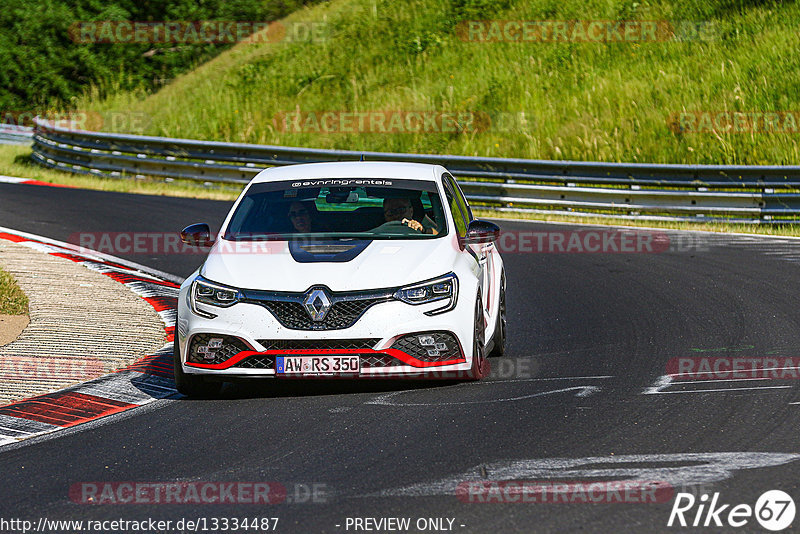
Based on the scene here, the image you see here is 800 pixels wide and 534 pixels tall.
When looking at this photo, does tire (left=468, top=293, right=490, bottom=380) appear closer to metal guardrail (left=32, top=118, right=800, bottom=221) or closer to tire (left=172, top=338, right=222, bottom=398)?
tire (left=172, top=338, right=222, bottom=398)

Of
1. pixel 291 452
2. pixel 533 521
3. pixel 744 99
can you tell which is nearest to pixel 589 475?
pixel 533 521

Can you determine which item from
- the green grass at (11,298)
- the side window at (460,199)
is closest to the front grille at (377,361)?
the side window at (460,199)

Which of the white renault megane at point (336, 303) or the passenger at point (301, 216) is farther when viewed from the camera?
the passenger at point (301, 216)

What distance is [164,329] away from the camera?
1059 centimetres

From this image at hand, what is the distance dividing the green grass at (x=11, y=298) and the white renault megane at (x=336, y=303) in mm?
2866

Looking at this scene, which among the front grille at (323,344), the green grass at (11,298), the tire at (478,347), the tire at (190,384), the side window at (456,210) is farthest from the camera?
the green grass at (11,298)

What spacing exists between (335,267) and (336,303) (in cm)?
32

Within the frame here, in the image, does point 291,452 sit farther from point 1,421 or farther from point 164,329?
A: point 164,329

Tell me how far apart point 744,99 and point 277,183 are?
61.6 ft

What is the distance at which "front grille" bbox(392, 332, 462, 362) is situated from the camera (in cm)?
786

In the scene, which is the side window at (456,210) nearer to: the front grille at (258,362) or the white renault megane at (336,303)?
the white renault megane at (336,303)

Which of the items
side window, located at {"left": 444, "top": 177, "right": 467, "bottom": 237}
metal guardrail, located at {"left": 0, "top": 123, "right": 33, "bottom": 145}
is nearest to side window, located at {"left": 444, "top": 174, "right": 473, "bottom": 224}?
side window, located at {"left": 444, "top": 177, "right": 467, "bottom": 237}

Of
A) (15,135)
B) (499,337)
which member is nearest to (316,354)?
(499,337)

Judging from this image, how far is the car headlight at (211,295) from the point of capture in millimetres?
7953
